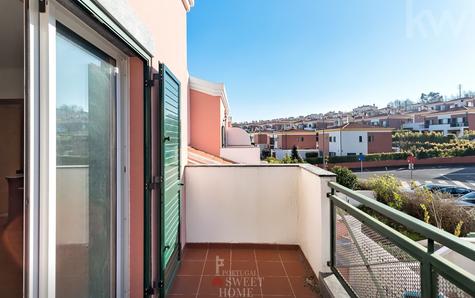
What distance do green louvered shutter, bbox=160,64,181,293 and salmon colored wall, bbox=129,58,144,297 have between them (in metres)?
0.29

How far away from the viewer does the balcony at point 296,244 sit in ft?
5.04

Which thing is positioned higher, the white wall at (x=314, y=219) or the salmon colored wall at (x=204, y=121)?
the salmon colored wall at (x=204, y=121)

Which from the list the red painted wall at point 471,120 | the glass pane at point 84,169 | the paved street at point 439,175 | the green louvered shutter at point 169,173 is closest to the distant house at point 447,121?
the red painted wall at point 471,120

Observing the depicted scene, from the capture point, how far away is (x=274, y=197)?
14.4 ft

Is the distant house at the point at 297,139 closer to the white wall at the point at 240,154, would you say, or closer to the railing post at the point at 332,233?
the white wall at the point at 240,154

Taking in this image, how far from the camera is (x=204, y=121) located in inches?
362


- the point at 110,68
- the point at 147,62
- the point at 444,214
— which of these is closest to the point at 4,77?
the point at 110,68

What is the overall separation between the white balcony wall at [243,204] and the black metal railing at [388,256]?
1.36m

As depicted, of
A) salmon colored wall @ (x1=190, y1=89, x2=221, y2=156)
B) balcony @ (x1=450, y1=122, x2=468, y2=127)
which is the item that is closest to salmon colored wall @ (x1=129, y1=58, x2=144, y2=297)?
salmon colored wall @ (x1=190, y1=89, x2=221, y2=156)

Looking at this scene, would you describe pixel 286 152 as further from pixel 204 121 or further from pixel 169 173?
pixel 169 173

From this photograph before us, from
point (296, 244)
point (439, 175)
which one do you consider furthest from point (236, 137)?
point (439, 175)

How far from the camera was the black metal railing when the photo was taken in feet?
4.16

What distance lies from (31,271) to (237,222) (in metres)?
3.30

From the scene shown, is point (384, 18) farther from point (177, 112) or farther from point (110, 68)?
point (110, 68)
